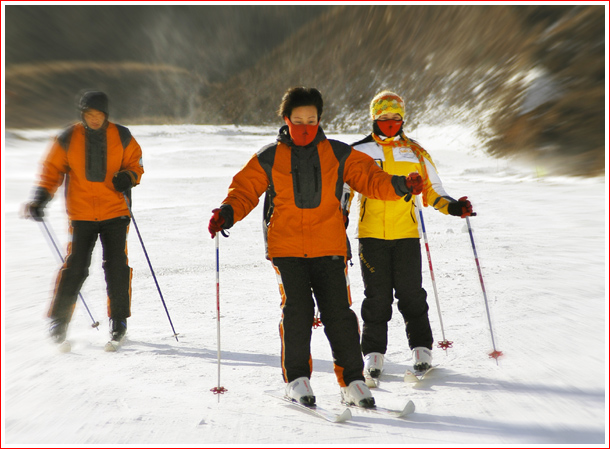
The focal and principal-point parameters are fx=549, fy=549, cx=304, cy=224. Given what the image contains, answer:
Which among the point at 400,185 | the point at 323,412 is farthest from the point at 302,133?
the point at 323,412

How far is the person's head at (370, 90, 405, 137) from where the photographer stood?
3.13 metres

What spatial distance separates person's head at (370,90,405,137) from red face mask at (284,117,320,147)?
1.98 feet

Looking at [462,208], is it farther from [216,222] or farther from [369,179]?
[216,222]

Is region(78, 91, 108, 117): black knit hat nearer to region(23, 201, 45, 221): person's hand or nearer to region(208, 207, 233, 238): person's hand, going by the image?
region(23, 201, 45, 221): person's hand

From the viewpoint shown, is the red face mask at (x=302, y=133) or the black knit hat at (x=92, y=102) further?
the black knit hat at (x=92, y=102)

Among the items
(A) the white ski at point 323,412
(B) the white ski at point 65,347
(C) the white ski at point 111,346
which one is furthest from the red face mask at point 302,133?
(B) the white ski at point 65,347

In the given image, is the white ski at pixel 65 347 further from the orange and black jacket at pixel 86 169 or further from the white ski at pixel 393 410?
the white ski at pixel 393 410

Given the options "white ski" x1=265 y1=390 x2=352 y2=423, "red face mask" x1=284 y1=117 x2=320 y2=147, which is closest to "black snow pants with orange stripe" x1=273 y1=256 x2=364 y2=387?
"white ski" x1=265 y1=390 x2=352 y2=423

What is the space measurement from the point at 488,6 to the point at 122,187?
75417mm

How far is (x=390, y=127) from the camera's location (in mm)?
3146

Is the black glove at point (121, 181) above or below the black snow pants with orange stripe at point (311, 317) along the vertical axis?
above

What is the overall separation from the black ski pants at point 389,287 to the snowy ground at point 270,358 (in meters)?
0.25

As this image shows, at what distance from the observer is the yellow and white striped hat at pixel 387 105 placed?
3.13 m

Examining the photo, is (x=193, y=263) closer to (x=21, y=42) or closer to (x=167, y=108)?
(x=167, y=108)
